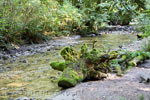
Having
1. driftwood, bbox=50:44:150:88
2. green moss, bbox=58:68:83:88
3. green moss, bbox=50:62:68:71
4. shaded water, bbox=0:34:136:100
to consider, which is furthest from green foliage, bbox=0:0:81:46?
green moss, bbox=58:68:83:88

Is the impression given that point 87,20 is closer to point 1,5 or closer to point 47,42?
point 47,42

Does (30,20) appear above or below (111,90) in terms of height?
above

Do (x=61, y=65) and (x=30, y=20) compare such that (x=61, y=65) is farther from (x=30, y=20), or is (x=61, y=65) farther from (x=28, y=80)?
(x=30, y=20)

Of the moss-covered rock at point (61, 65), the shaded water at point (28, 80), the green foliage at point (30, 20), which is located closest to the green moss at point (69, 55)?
the moss-covered rock at point (61, 65)

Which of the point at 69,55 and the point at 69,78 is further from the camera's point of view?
the point at 69,55

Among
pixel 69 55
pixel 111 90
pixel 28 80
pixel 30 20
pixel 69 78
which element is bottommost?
pixel 28 80

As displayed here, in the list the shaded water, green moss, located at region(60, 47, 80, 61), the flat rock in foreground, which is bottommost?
the shaded water

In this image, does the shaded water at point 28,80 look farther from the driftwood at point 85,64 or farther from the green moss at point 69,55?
the green moss at point 69,55

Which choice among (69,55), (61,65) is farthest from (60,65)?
(69,55)

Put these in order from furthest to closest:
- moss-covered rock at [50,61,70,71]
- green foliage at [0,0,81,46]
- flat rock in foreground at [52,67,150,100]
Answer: green foliage at [0,0,81,46]
moss-covered rock at [50,61,70,71]
flat rock in foreground at [52,67,150,100]

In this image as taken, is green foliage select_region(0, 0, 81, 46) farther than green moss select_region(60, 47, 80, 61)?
Yes

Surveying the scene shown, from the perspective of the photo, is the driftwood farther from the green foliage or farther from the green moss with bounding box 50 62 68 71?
the green foliage

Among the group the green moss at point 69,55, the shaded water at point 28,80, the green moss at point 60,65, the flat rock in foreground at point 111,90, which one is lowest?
the shaded water at point 28,80

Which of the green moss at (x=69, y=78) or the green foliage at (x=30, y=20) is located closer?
the green moss at (x=69, y=78)
